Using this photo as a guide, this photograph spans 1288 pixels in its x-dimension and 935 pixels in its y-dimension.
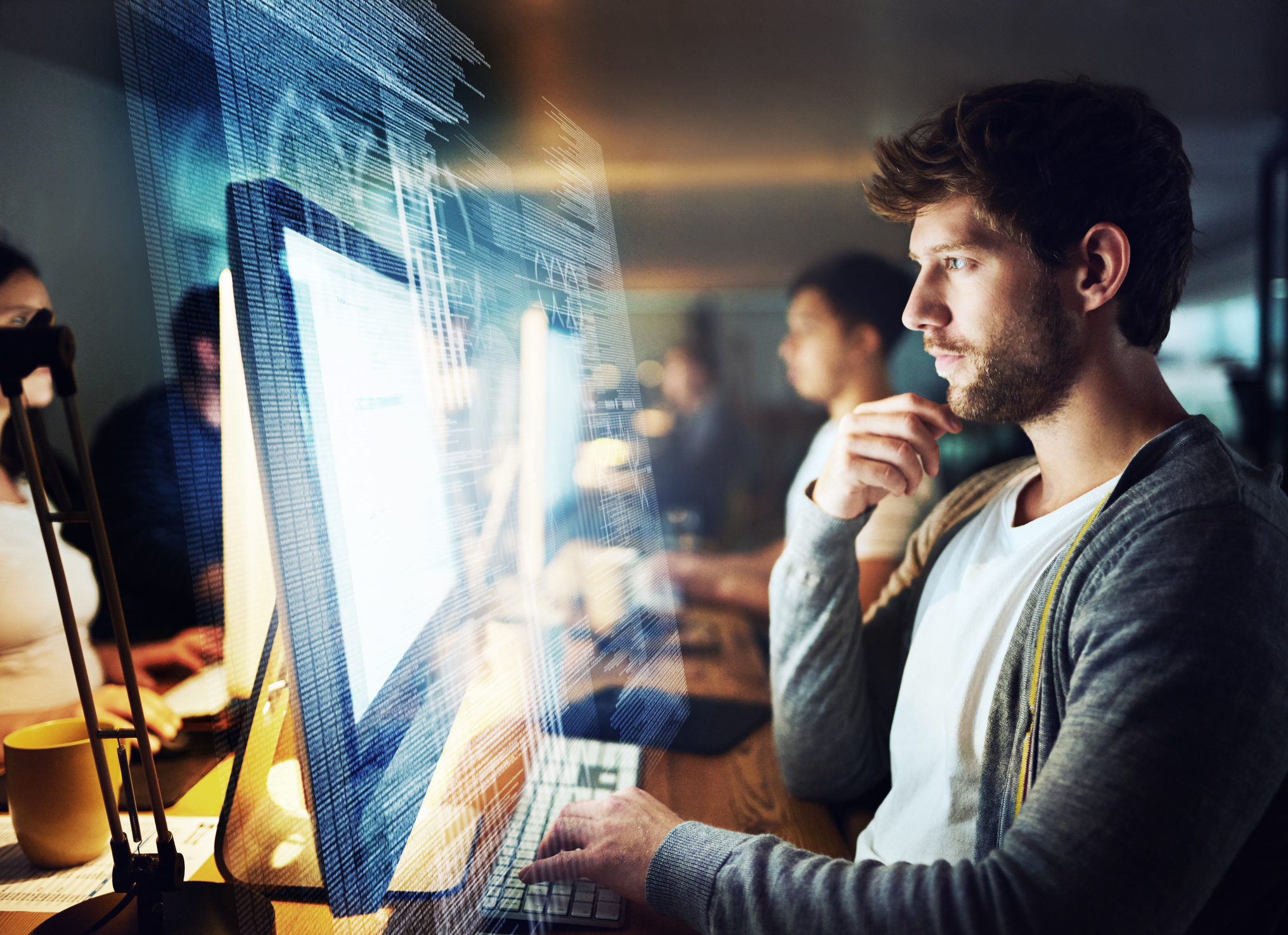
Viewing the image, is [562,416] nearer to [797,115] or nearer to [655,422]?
[655,422]

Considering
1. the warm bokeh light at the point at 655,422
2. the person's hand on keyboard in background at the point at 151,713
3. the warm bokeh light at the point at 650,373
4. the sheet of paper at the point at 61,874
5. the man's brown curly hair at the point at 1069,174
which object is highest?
the man's brown curly hair at the point at 1069,174

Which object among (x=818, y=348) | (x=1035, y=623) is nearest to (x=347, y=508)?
(x=1035, y=623)

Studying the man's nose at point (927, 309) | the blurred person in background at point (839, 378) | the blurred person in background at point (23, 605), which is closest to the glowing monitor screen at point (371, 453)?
the man's nose at point (927, 309)

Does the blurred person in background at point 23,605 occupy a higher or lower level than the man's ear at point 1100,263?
lower

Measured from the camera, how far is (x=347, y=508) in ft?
1.48

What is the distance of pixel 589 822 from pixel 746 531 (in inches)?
25.4

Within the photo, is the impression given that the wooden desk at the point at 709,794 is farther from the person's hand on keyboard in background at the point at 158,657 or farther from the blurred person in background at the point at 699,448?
the person's hand on keyboard in background at the point at 158,657

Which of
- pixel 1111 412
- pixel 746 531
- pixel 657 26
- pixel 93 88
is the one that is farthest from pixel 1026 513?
pixel 93 88

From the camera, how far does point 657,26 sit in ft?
3.37

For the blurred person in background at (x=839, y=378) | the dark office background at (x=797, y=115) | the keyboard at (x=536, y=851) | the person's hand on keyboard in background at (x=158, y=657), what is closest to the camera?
the keyboard at (x=536, y=851)

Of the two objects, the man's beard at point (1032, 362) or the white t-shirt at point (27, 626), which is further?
the white t-shirt at point (27, 626)

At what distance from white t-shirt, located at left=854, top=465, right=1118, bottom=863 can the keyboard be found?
0.32 metres

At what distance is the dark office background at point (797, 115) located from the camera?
100cm
